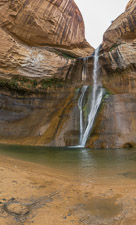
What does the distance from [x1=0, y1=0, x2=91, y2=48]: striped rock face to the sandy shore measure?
18.7 metres

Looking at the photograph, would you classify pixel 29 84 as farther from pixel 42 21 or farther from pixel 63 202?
pixel 63 202

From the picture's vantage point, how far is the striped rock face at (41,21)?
18984 millimetres

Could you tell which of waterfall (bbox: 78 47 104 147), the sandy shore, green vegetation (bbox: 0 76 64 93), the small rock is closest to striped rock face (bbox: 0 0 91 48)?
green vegetation (bbox: 0 76 64 93)

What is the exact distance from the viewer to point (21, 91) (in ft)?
61.7

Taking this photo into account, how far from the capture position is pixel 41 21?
2069cm

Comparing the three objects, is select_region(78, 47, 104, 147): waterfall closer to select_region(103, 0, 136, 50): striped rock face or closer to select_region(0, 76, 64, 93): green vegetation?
select_region(0, 76, 64, 93): green vegetation

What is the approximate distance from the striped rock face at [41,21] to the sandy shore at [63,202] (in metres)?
18.7

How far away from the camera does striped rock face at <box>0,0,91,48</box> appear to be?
18984mm

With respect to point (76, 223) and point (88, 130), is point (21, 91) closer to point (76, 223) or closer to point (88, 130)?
point (88, 130)

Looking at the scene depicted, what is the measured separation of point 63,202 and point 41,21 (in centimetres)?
2108

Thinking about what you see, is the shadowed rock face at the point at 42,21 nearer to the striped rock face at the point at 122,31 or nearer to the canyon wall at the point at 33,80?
the canyon wall at the point at 33,80

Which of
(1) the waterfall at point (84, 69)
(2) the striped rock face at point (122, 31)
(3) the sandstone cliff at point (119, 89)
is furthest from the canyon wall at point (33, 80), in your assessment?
(2) the striped rock face at point (122, 31)

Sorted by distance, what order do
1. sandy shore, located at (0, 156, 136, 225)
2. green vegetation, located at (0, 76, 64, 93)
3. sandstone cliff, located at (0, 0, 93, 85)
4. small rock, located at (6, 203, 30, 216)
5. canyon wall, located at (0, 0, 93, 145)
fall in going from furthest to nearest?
green vegetation, located at (0, 76, 64, 93) → sandstone cliff, located at (0, 0, 93, 85) → canyon wall, located at (0, 0, 93, 145) → small rock, located at (6, 203, 30, 216) → sandy shore, located at (0, 156, 136, 225)

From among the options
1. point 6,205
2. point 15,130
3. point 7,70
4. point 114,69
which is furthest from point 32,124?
point 6,205
